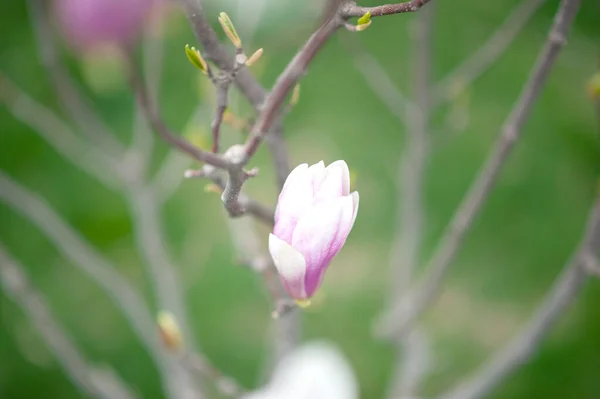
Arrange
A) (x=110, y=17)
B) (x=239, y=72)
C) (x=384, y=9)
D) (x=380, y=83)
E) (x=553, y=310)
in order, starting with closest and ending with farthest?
1. (x=384, y=9)
2. (x=239, y=72)
3. (x=553, y=310)
4. (x=110, y=17)
5. (x=380, y=83)

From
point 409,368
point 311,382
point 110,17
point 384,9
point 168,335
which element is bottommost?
point 409,368

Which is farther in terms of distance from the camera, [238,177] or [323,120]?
[323,120]

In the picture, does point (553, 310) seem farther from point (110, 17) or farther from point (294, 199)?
point (110, 17)

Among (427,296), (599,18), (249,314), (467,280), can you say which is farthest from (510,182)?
(427,296)

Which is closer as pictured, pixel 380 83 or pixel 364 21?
pixel 364 21

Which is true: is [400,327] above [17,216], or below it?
below

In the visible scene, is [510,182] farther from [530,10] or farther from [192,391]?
[192,391]

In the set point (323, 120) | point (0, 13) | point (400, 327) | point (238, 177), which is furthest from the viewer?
point (0, 13)

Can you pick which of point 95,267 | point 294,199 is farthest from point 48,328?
point 294,199
